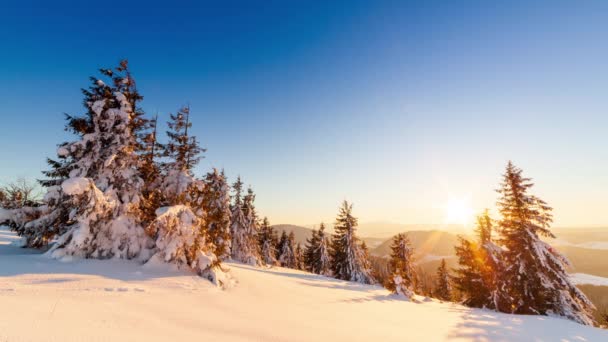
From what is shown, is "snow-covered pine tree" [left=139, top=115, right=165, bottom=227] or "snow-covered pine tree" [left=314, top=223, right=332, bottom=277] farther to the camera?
"snow-covered pine tree" [left=314, top=223, right=332, bottom=277]

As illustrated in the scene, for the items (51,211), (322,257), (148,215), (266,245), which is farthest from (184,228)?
(266,245)

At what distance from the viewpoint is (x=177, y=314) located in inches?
242

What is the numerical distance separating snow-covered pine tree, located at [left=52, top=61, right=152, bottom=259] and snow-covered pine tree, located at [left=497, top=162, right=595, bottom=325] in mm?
24703

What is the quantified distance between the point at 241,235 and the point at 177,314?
2951 cm

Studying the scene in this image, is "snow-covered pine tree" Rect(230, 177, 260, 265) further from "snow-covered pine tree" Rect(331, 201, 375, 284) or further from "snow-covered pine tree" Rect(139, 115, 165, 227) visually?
"snow-covered pine tree" Rect(139, 115, 165, 227)

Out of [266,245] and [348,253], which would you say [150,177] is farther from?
[266,245]

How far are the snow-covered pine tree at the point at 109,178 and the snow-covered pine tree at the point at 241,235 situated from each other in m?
22.5

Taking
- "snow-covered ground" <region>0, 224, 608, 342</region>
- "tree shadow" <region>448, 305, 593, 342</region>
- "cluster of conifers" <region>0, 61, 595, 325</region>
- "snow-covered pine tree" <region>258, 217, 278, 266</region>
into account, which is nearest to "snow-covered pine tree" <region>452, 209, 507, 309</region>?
"cluster of conifers" <region>0, 61, 595, 325</region>

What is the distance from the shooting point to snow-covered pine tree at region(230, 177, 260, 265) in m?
33.2

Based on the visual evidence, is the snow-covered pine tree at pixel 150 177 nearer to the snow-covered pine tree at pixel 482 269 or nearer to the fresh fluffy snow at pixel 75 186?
the fresh fluffy snow at pixel 75 186

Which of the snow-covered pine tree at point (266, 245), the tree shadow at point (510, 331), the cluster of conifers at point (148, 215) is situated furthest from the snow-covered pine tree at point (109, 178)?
the snow-covered pine tree at point (266, 245)

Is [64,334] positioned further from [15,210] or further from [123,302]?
[15,210]

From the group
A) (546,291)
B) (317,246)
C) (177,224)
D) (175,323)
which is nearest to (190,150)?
(177,224)

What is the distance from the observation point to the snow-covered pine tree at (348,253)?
3145 centimetres
